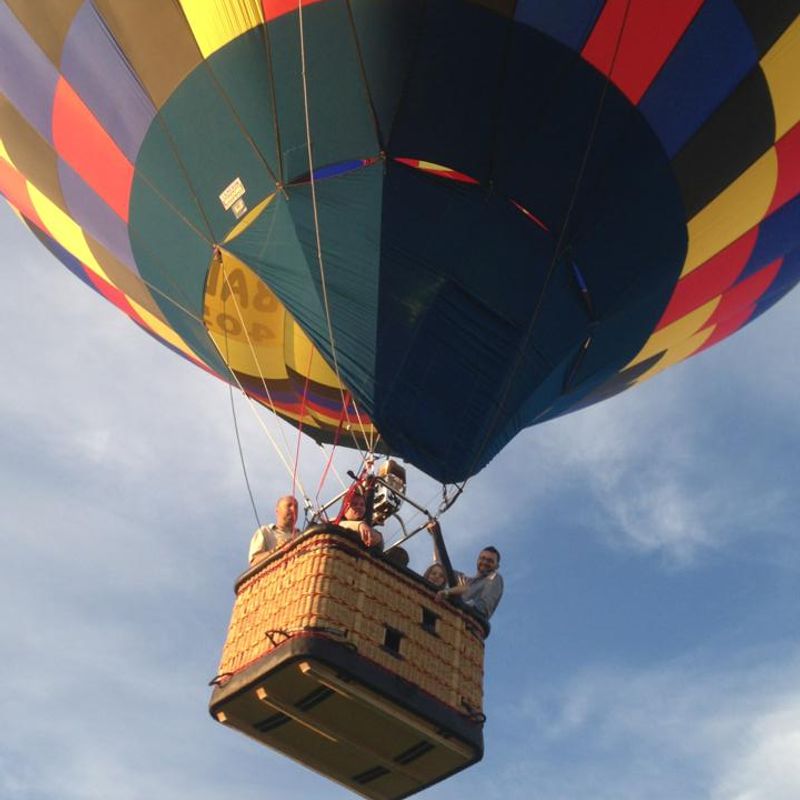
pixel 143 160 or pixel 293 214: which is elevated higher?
pixel 143 160

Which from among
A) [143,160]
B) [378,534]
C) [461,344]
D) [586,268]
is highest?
[143,160]

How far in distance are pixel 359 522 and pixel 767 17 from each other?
3.17m

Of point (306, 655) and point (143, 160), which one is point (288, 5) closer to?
point (143, 160)

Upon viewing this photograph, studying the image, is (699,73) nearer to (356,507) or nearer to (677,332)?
(677,332)

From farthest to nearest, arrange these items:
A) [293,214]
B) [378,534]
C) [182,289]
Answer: [182,289] < [293,214] < [378,534]

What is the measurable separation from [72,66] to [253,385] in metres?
2.40

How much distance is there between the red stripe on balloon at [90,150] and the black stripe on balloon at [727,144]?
297 centimetres

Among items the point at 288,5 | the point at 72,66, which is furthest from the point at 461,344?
the point at 72,66

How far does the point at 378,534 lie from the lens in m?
5.88

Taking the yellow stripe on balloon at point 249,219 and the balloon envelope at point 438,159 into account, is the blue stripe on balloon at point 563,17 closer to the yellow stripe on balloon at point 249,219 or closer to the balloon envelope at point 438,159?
the balloon envelope at point 438,159

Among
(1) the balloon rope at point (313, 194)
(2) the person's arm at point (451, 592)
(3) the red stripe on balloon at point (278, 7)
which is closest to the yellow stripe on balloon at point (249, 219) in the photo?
(1) the balloon rope at point (313, 194)

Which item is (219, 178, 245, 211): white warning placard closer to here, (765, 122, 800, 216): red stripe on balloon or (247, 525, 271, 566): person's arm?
(247, 525, 271, 566): person's arm

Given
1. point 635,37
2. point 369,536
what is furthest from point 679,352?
point 369,536

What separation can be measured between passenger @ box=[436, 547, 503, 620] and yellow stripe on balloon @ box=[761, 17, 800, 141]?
2.80 meters
